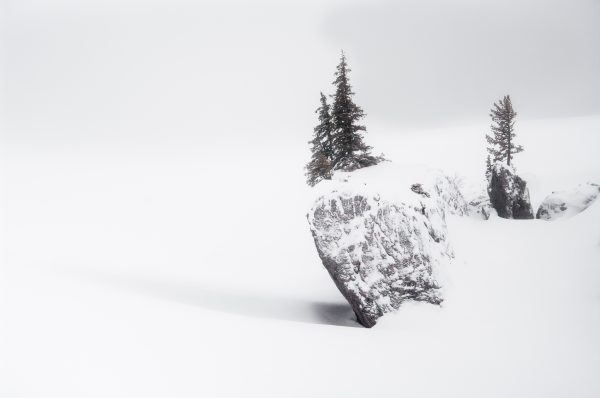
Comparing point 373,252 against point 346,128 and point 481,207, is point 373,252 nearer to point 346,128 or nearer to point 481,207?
point 346,128

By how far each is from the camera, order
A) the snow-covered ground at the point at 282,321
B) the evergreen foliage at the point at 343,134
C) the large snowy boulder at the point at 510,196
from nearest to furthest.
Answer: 1. the snow-covered ground at the point at 282,321
2. the evergreen foliage at the point at 343,134
3. the large snowy boulder at the point at 510,196

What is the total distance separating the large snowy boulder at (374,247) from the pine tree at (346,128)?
4.92 meters

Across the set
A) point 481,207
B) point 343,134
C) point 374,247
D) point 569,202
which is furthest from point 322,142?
point 569,202

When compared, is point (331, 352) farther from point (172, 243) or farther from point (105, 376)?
point (172, 243)

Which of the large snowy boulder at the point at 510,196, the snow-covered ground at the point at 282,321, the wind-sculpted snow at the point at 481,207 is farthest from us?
the wind-sculpted snow at the point at 481,207

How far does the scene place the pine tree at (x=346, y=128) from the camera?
2325 centimetres

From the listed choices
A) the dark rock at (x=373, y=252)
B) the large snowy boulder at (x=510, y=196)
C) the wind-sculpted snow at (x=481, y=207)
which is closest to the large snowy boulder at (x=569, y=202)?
the large snowy boulder at (x=510, y=196)

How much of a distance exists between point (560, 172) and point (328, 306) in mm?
40057

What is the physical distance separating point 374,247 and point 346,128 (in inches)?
406

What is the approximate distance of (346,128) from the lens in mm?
23859

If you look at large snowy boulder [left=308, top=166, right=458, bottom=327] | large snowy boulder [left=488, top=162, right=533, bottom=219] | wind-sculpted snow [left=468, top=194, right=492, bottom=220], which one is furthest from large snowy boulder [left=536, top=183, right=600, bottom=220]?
large snowy boulder [left=308, top=166, right=458, bottom=327]

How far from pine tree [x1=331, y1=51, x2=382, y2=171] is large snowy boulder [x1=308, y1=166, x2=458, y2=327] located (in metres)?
4.92

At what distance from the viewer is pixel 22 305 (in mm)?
19891

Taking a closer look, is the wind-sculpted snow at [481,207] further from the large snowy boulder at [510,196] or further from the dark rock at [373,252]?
the dark rock at [373,252]
